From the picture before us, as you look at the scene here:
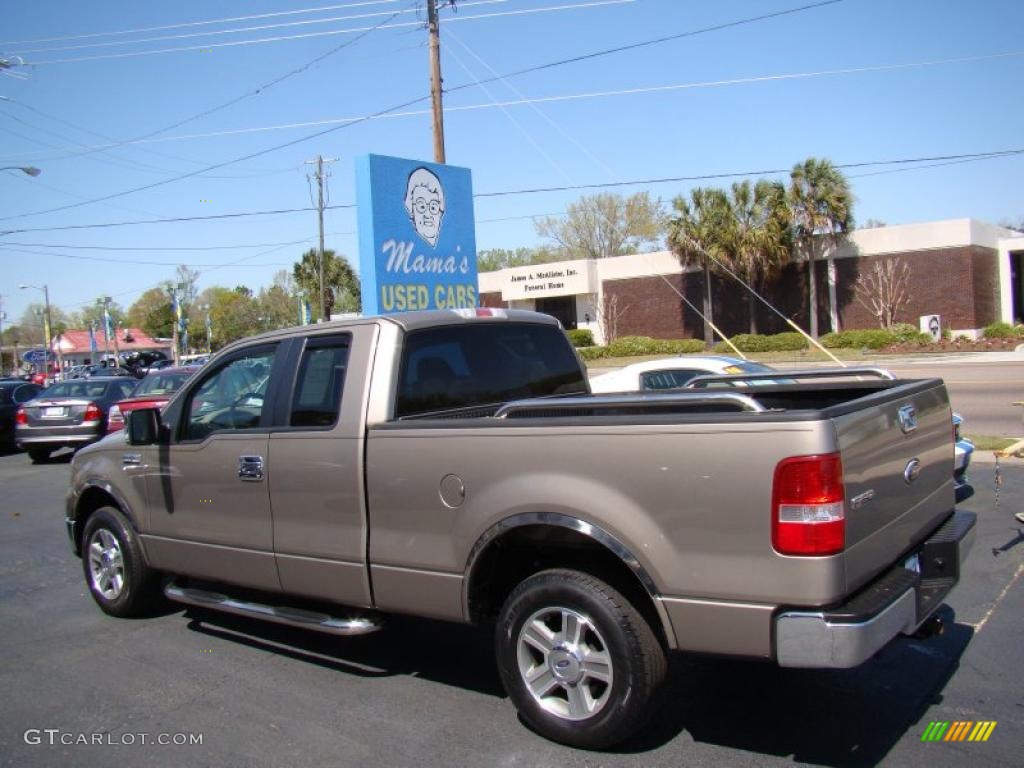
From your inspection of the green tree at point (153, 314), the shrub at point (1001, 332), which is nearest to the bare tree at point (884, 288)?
the shrub at point (1001, 332)

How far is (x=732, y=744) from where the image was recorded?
12.5 feet

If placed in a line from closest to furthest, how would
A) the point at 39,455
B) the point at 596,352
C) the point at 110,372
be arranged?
1. the point at 39,455
2. the point at 596,352
3. the point at 110,372

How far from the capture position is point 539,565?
13.6 feet

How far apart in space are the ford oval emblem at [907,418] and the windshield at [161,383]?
43.4ft

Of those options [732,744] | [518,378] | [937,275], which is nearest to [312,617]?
[518,378]

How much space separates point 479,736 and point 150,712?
178 centimetres

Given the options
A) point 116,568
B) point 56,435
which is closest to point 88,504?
point 116,568

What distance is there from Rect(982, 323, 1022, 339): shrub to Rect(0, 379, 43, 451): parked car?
106ft

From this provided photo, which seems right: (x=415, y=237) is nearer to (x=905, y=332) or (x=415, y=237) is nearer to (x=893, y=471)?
(x=893, y=471)

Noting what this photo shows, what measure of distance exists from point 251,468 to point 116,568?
1893 mm

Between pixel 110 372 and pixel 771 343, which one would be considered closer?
pixel 771 343

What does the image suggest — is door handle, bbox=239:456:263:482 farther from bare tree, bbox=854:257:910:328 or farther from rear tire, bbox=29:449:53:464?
bare tree, bbox=854:257:910:328

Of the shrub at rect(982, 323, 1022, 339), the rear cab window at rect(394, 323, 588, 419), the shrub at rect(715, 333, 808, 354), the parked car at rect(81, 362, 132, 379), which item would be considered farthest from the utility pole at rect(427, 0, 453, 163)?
the shrub at rect(982, 323, 1022, 339)

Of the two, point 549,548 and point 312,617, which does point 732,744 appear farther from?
point 312,617
